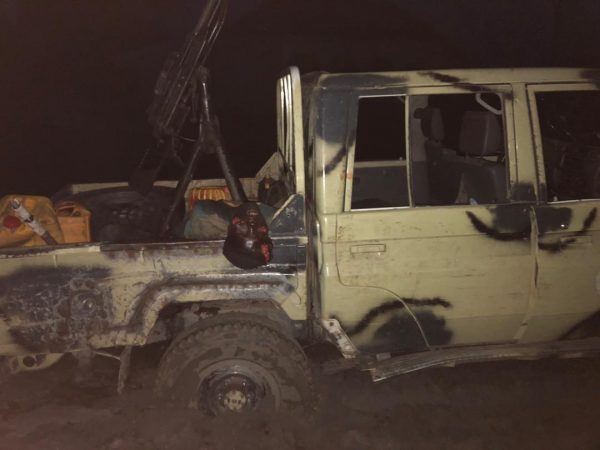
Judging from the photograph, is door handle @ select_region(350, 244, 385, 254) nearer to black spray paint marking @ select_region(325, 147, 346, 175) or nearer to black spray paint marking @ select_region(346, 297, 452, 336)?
black spray paint marking @ select_region(346, 297, 452, 336)

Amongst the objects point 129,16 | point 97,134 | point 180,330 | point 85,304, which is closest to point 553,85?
point 180,330

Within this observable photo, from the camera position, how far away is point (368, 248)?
113 inches

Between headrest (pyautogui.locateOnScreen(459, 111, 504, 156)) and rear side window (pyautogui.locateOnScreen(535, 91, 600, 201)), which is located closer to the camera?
headrest (pyautogui.locateOnScreen(459, 111, 504, 156))

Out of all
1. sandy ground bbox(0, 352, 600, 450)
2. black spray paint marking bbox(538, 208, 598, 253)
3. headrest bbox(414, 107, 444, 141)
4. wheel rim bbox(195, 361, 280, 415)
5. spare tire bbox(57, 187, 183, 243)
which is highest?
headrest bbox(414, 107, 444, 141)

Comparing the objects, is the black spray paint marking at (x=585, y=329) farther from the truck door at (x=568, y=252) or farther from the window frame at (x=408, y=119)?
the window frame at (x=408, y=119)

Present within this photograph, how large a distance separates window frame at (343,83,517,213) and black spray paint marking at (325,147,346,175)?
0.11 feet

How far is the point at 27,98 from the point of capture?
731 inches

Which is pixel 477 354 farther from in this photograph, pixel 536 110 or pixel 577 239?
pixel 536 110

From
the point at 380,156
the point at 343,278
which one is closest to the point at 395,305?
the point at 343,278

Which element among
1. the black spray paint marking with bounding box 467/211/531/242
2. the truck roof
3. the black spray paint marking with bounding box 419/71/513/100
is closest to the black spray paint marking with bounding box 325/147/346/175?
the truck roof

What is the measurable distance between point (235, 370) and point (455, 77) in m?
2.17

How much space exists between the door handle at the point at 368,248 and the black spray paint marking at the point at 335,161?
18.1 inches

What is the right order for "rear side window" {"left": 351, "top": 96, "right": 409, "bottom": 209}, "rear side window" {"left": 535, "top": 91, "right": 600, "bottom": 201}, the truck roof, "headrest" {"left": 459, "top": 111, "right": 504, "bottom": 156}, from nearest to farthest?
the truck roof, "headrest" {"left": 459, "top": 111, "right": 504, "bottom": 156}, "rear side window" {"left": 535, "top": 91, "right": 600, "bottom": 201}, "rear side window" {"left": 351, "top": 96, "right": 409, "bottom": 209}

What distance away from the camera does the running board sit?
3.06 metres
